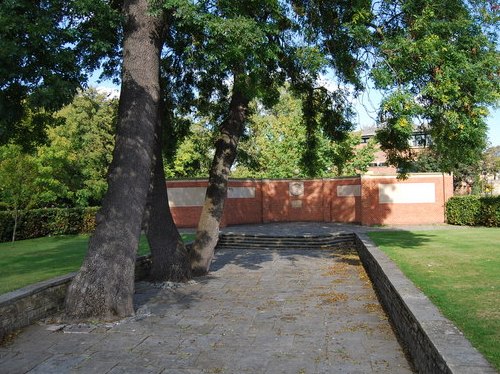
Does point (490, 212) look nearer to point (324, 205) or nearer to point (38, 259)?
point (324, 205)

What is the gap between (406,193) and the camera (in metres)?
24.5

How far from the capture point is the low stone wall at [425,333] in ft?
12.9

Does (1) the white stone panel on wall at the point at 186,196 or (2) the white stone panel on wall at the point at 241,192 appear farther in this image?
(2) the white stone panel on wall at the point at 241,192

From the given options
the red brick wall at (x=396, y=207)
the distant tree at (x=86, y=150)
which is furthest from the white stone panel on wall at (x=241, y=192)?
the distant tree at (x=86, y=150)

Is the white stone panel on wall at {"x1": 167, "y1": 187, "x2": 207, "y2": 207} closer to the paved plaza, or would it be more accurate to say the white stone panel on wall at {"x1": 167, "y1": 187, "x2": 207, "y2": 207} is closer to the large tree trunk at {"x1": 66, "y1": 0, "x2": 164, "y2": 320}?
the paved plaza

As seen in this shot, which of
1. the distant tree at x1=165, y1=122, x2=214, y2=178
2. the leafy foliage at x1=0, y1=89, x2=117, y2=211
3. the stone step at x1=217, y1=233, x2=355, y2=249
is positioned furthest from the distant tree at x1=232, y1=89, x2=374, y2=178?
the stone step at x1=217, y1=233, x2=355, y2=249

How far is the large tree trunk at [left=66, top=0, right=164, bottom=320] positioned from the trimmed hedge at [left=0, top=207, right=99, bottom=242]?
13.7 m

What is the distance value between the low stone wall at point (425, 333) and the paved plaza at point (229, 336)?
269mm

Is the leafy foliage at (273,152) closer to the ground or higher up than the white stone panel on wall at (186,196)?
higher up

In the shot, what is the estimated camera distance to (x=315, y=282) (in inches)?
440

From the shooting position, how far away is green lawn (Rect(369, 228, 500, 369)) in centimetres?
514

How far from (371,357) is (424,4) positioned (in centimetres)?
723

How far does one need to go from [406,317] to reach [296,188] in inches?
833

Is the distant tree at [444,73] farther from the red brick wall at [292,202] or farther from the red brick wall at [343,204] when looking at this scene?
the red brick wall at [292,202]
